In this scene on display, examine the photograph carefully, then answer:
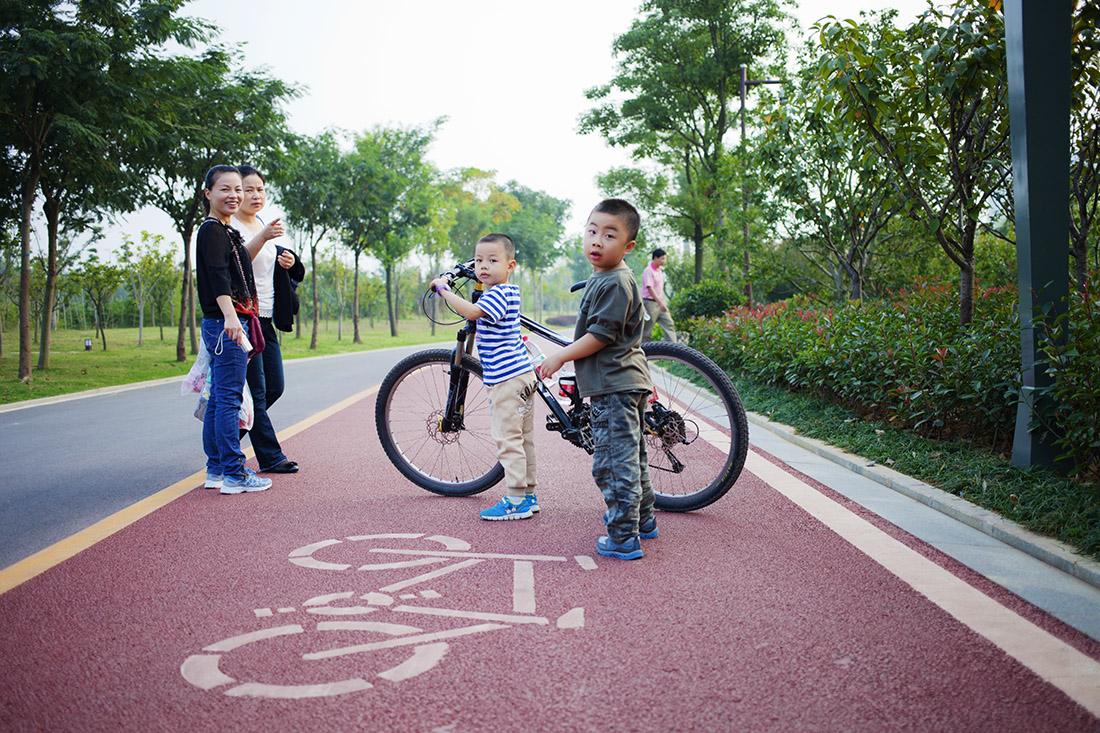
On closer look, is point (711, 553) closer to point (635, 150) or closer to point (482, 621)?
point (482, 621)

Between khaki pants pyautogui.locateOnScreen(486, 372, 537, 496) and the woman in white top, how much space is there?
1.86 m

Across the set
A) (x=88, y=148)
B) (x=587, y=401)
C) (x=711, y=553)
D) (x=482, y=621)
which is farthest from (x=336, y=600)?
(x=88, y=148)

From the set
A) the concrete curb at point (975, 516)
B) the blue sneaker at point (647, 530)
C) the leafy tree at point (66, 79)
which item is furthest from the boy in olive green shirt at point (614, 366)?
the leafy tree at point (66, 79)

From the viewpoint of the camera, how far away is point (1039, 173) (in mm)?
5023

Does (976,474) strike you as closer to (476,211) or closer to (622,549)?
(622,549)

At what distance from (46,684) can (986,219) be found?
12.3m

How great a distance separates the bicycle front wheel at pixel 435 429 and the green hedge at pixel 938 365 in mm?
3001

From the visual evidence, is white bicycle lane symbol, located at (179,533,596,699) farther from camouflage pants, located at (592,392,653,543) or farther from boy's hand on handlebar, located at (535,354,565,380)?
boy's hand on handlebar, located at (535,354,565,380)

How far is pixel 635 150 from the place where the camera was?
2905 centimetres

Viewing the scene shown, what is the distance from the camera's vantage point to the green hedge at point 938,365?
468 centimetres

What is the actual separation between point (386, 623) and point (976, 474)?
3.56m

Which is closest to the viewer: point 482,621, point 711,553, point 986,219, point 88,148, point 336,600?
point 482,621

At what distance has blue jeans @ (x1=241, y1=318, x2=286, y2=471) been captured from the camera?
19.5 feet

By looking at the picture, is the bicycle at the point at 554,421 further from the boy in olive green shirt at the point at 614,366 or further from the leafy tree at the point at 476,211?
the leafy tree at the point at 476,211
